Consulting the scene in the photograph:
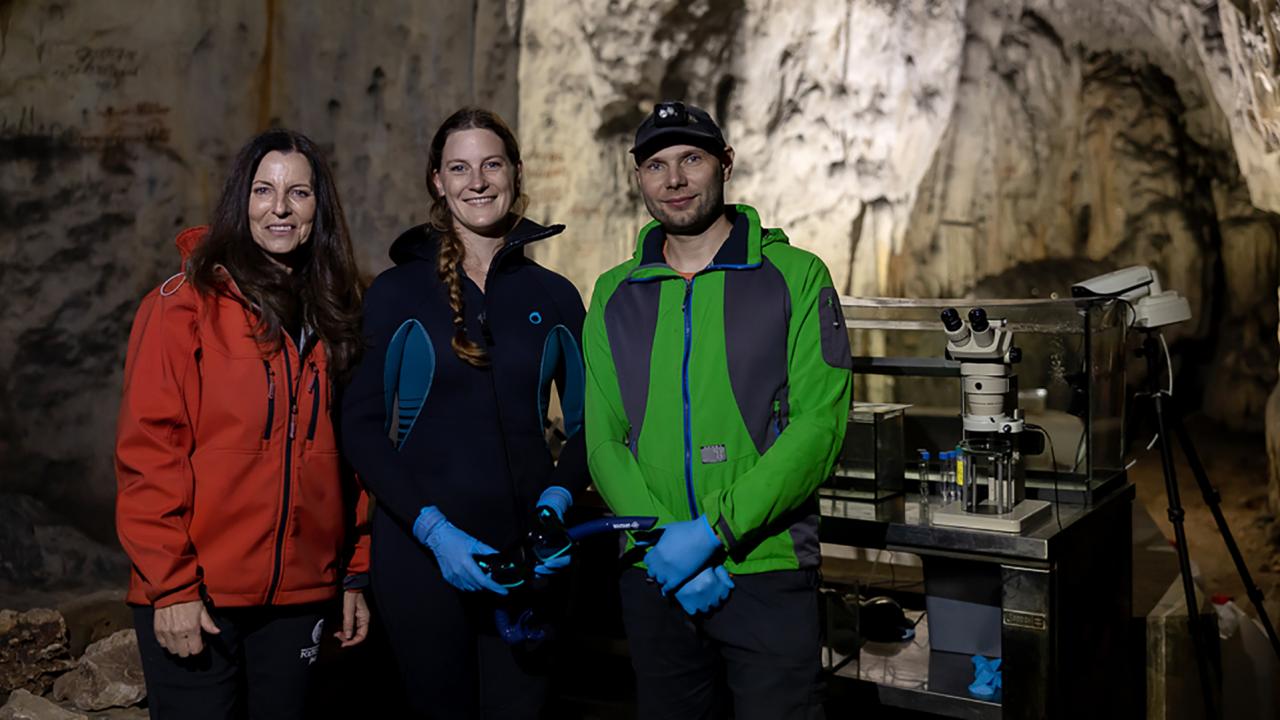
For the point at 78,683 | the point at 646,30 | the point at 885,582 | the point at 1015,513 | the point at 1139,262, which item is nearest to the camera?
the point at 1015,513

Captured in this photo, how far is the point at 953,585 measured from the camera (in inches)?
112

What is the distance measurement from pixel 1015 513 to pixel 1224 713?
1.95 metres

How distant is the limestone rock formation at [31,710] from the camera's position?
11.2ft

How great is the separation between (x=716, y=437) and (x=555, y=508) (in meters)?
0.33

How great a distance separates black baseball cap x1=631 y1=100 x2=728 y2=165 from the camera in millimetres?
2150

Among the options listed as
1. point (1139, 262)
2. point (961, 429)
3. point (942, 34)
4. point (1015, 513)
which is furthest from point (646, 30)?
point (1015, 513)

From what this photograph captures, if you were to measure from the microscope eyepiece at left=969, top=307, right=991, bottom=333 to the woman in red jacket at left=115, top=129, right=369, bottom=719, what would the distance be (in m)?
1.37

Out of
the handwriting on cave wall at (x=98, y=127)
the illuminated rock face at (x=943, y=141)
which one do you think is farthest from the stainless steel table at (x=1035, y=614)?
the illuminated rock face at (x=943, y=141)

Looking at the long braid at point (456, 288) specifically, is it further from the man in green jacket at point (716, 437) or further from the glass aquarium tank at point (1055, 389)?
the glass aquarium tank at point (1055, 389)

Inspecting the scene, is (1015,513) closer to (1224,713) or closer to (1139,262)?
(1224,713)

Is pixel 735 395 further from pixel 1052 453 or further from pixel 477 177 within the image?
pixel 1052 453

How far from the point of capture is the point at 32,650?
A: 3703 millimetres

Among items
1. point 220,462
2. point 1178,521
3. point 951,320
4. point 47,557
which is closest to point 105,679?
point 47,557

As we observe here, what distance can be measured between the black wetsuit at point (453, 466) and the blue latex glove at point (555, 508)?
0.15ft
